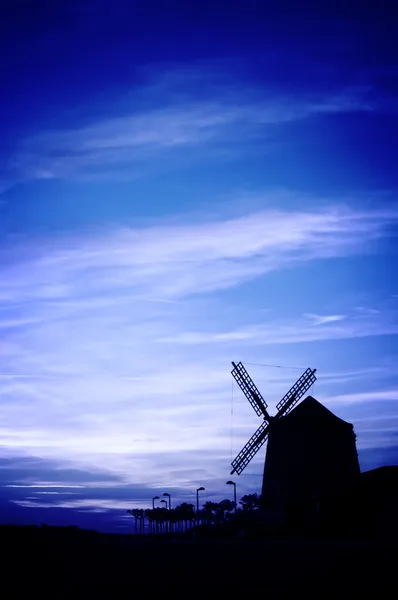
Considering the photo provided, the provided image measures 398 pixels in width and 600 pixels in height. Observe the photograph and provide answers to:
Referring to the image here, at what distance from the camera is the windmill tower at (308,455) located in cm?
5381

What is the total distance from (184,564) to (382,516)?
2278 cm

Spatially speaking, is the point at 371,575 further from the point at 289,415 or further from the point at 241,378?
the point at 241,378

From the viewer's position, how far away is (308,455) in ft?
178

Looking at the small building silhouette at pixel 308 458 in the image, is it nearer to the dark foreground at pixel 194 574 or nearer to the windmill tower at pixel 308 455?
the windmill tower at pixel 308 455

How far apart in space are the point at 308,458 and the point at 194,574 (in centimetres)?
3661

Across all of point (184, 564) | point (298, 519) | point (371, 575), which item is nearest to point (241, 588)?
point (371, 575)

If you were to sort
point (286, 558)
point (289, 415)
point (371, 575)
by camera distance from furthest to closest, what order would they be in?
1. point (289, 415)
2. point (286, 558)
3. point (371, 575)

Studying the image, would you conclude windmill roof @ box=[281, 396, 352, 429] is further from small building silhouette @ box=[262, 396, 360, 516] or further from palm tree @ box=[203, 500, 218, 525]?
palm tree @ box=[203, 500, 218, 525]

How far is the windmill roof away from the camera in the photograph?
55816 mm

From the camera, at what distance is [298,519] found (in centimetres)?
5272

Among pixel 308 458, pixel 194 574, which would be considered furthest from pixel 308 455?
pixel 194 574

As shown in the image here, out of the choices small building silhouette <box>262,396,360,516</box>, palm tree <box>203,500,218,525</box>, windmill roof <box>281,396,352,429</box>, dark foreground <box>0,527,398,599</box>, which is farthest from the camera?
palm tree <box>203,500,218,525</box>

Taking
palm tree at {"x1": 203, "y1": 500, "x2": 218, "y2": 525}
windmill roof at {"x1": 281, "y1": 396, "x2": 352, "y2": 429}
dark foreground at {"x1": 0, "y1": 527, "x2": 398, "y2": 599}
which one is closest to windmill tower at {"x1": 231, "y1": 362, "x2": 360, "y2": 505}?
windmill roof at {"x1": 281, "y1": 396, "x2": 352, "y2": 429}

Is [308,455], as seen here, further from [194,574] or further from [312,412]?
[194,574]
